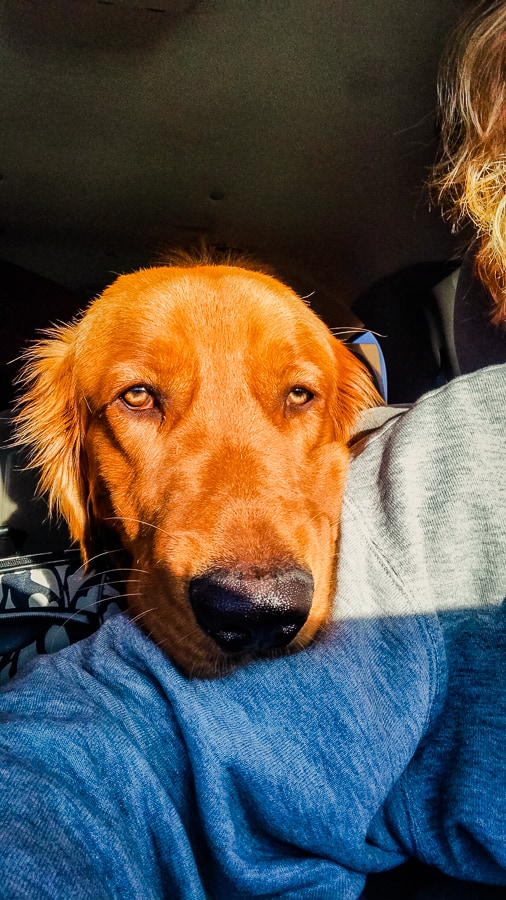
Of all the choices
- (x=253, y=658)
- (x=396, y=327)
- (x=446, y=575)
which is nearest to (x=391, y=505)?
(x=446, y=575)

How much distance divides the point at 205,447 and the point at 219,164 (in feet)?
8.48

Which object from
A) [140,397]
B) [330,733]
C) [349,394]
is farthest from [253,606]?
[349,394]

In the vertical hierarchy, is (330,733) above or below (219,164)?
below

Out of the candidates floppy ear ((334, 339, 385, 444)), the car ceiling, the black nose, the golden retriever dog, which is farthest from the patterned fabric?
the car ceiling

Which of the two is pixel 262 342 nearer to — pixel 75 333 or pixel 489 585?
pixel 75 333

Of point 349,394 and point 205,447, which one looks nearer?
point 205,447

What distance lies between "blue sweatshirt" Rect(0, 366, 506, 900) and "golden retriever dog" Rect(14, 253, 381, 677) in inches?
4.8

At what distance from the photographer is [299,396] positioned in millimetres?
2127

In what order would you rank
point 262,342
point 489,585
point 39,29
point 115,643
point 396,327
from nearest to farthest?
point 489,585 → point 115,643 → point 262,342 → point 39,29 → point 396,327

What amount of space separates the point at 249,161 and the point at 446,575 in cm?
314

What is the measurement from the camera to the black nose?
48.9 inches

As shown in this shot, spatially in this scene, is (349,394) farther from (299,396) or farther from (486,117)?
(486,117)

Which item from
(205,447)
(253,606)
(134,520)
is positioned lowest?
(253,606)

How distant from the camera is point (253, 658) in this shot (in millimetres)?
1318
